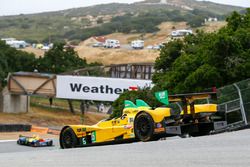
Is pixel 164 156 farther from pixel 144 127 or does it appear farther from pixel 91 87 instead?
pixel 91 87

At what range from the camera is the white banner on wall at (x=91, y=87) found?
54281 millimetres

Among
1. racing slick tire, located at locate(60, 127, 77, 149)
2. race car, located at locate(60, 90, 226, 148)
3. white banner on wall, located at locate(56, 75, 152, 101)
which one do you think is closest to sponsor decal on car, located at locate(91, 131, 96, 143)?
race car, located at locate(60, 90, 226, 148)

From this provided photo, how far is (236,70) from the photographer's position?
92.6 ft

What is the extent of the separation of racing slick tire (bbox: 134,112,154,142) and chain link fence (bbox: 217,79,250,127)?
97.7 inches

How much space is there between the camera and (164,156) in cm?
1164

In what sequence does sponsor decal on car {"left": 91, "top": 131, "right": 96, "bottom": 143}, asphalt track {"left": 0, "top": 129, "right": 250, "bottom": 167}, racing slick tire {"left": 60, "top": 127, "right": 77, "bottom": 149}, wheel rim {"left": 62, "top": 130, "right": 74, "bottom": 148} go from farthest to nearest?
wheel rim {"left": 62, "top": 130, "right": 74, "bottom": 148}, racing slick tire {"left": 60, "top": 127, "right": 77, "bottom": 149}, sponsor decal on car {"left": 91, "top": 131, "right": 96, "bottom": 143}, asphalt track {"left": 0, "top": 129, "right": 250, "bottom": 167}

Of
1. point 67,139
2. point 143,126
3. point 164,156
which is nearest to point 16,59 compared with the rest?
point 67,139

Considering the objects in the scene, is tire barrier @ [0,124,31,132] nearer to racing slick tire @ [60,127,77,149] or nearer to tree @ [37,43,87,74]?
racing slick tire @ [60,127,77,149]

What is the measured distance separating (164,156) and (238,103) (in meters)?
6.09

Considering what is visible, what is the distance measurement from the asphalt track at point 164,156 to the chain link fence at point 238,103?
2.64 metres

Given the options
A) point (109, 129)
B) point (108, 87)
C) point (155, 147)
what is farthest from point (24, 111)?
point (155, 147)

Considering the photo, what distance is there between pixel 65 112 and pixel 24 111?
31.5 feet

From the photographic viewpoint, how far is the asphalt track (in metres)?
10.8

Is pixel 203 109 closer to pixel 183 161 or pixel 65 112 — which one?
pixel 183 161
